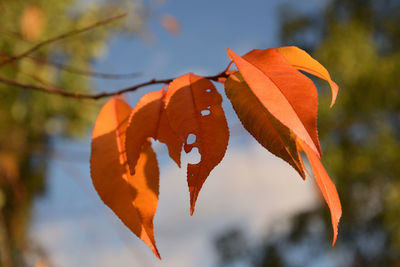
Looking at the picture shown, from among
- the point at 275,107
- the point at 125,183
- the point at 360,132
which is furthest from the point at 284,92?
the point at 360,132

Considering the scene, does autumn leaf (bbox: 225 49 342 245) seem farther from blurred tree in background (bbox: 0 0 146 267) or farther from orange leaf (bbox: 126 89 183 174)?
blurred tree in background (bbox: 0 0 146 267)

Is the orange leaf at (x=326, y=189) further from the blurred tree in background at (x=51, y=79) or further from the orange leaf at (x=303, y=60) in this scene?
the blurred tree in background at (x=51, y=79)

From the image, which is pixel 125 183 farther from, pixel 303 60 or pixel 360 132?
pixel 360 132

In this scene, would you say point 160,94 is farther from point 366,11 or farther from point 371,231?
point 366,11

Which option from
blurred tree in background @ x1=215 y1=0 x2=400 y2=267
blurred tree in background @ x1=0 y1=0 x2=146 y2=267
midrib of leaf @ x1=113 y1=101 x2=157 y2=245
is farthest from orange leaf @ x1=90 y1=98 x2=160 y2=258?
blurred tree in background @ x1=215 y1=0 x2=400 y2=267

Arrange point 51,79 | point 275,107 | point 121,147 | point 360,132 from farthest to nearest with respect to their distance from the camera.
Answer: point 360,132
point 51,79
point 121,147
point 275,107
